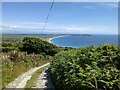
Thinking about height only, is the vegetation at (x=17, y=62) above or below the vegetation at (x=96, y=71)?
below

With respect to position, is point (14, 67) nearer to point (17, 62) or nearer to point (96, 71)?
point (17, 62)

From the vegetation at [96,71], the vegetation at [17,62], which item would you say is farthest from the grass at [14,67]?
the vegetation at [96,71]

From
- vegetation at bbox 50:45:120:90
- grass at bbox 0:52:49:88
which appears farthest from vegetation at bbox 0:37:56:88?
vegetation at bbox 50:45:120:90

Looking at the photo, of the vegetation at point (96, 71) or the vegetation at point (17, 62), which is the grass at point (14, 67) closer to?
the vegetation at point (17, 62)

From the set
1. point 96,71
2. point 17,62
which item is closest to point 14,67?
point 17,62

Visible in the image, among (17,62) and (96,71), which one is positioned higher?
(96,71)

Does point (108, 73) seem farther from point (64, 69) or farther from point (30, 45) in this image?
point (30, 45)

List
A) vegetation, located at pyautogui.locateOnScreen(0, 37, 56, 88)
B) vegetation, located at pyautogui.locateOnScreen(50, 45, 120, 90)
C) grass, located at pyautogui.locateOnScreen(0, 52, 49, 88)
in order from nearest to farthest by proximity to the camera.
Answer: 1. vegetation, located at pyautogui.locateOnScreen(50, 45, 120, 90)
2. grass, located at pyautogui.locateOnScreen(0, 52, 49, 88)
3. vegetation, located at pyautogui.locateOnScreen(0, 37, 56, 88)

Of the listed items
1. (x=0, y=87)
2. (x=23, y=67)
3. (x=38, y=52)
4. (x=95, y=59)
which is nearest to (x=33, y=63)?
(x=23, y=67)

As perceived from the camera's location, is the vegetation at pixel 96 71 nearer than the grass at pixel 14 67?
Yes

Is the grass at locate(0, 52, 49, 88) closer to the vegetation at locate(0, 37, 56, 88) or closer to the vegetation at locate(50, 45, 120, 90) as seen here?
the vegetation at locate(0, 37, 56, 88)

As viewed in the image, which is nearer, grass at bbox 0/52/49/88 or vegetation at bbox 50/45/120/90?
vegetation at bbox 50/45/120/90

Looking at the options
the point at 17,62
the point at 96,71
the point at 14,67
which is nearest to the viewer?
the point at 96,71
